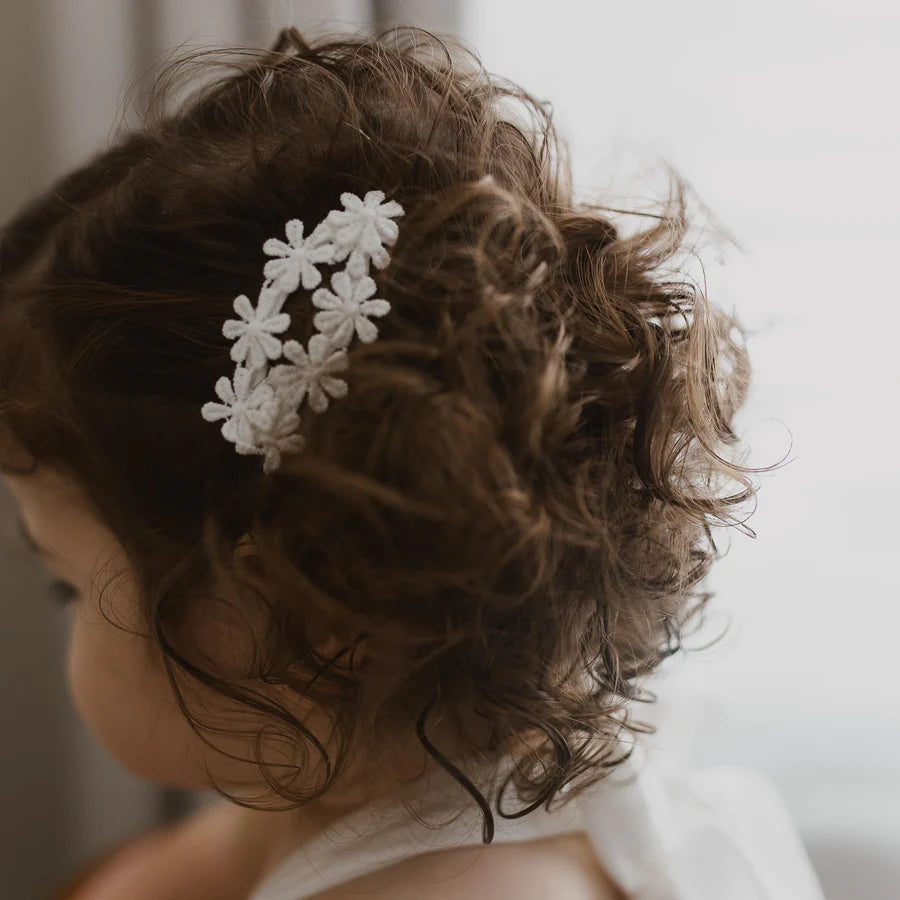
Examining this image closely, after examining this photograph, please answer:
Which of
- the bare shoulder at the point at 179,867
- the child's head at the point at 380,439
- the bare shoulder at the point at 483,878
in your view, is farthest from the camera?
the bare shoulder at the point at 179,867

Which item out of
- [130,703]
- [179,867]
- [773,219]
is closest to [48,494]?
[130,703]

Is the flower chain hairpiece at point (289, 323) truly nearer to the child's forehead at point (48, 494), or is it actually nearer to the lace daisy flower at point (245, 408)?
the lace daisy flower at point (245, 408)

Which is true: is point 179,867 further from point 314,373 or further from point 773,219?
point 773,219

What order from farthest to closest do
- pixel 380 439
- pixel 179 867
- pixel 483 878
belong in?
pixel 179 867, pixel 483 878, pixel 380 439

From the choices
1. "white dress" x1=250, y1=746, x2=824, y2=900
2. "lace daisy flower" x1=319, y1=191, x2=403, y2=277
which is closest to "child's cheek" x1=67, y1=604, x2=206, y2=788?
"white dress" x1=250, y1=746, x2=824, y2=900

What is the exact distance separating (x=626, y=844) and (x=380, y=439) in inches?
16.8

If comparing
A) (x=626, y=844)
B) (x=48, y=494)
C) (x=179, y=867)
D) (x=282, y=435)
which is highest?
(x=282, y=435)

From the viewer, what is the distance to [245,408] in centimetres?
58

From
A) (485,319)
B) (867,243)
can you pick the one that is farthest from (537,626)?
(867,243)

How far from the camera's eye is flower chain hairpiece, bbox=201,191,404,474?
0.56 metres

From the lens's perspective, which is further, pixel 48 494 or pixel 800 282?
pixel 800 282

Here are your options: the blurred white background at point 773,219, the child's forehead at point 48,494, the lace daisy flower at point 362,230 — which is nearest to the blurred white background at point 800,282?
the blurred white background at point 773,219

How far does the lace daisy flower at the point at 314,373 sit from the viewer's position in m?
0.56

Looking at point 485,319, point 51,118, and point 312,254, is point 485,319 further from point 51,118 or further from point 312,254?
point 51,118
